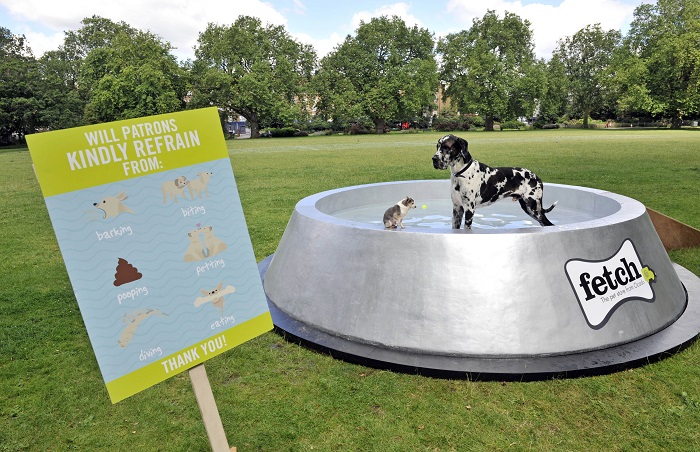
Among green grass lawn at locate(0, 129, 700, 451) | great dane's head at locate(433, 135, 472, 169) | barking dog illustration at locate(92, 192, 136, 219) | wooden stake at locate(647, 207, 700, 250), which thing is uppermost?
barking dog illustration at locate(92, 192, 136, 219)

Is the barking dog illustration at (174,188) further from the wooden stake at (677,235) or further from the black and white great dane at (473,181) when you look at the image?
the wooden stake at (677,235)

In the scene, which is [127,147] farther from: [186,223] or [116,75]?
[116,75]

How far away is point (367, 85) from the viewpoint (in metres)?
66.5

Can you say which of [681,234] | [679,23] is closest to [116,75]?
[681,234]

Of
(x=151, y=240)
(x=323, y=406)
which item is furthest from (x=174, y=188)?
(x=323, y=406)

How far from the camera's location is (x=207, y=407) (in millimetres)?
2930

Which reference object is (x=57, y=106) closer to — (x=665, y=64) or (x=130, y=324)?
(x=130, y=324)

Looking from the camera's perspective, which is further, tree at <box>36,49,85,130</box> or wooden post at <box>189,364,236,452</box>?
tree at <box>36,49,85,130</box>

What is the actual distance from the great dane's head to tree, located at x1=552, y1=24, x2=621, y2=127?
80.8 m

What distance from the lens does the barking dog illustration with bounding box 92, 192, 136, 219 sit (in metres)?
2.47

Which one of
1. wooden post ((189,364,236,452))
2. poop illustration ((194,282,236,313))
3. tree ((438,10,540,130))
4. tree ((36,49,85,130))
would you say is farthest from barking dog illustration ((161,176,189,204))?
tree ((438,10,540,130))

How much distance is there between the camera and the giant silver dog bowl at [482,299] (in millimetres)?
4672

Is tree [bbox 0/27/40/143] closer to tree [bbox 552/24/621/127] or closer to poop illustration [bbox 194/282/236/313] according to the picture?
poop illustration [bbox 194/282/236/313]

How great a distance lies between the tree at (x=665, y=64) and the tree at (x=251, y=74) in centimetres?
4524
